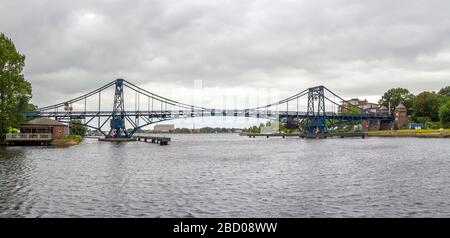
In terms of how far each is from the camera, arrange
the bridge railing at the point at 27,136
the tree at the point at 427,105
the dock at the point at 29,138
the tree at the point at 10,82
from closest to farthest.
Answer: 1. the tree at the point at 10,82
2. the bridge railing at the point at 27,136
3. the dock at the point at 29,138
4. the tree at the point at 427,105

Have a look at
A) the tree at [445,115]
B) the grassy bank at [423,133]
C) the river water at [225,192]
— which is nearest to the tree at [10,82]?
the river water at [225,192]

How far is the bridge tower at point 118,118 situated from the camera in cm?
13975

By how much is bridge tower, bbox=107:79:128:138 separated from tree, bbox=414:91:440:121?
123061 mm

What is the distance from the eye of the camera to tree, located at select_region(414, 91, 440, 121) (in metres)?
177

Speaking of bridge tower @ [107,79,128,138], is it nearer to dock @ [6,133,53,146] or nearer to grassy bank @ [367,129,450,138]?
dock @ [6,133,53,146]

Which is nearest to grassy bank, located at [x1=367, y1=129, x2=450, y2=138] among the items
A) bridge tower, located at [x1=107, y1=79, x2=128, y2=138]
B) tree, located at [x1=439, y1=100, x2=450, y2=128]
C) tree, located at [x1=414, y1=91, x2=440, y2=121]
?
tree, located at [x1=439, y1=100, x2=450, y2=128]

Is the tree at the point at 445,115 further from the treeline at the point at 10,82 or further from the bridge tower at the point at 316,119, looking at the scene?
the treeline at the point at 10,82

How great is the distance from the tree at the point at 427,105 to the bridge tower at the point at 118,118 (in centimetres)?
12306

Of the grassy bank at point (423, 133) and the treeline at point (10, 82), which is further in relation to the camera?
the grassy bank at point (423, 133)

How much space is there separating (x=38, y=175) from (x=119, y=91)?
4359 inches

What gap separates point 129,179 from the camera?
35031mm
